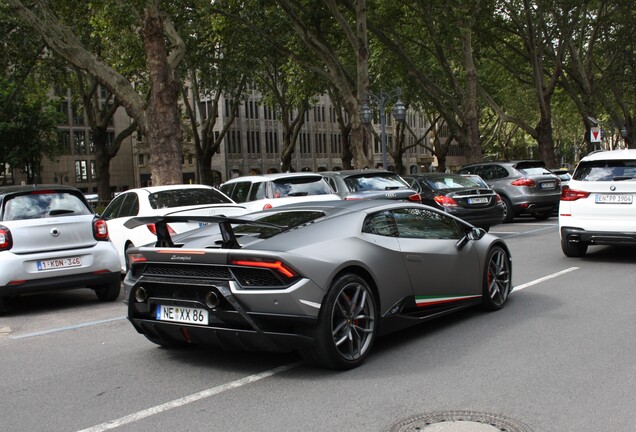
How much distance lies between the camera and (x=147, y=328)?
6180 mm

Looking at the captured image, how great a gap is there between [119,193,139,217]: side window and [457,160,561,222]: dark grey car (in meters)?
11.8

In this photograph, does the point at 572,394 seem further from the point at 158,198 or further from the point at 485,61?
the point at 485,61

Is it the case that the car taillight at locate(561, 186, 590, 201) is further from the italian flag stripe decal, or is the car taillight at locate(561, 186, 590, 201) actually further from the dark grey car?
the dark grey car

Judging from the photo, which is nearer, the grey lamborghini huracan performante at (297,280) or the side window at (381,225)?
the grey lamborghini huracan performante at (297,280)

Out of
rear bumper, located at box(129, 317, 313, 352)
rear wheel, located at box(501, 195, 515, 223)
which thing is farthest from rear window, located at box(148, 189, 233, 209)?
rear wheel, located at box(501, 195, 515, 223)

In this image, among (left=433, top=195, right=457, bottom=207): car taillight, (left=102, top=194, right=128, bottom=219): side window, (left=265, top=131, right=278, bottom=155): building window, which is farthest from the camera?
(left=265, top=131, right=278, bottom=155): building window

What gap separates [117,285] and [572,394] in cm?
670

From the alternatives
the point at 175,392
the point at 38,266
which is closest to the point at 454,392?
the point at 175,392

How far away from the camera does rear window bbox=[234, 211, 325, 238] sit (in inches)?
237

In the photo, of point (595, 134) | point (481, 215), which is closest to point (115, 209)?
point (481, 215)

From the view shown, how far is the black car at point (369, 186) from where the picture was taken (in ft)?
52.3

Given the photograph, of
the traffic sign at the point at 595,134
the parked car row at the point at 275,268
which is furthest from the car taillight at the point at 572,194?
the traffic sign at the point at 595,134

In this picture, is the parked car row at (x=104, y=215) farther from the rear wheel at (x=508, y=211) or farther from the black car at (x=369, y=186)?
the rear wheel at (x=508, y=211)

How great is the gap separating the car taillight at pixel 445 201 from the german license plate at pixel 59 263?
34.4 ft
